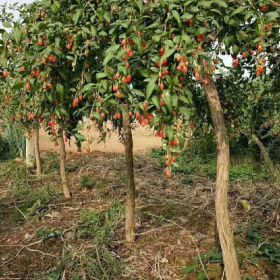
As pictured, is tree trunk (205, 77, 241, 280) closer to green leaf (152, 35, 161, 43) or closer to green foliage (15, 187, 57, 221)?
green leaf (152, 35, 161, 43)

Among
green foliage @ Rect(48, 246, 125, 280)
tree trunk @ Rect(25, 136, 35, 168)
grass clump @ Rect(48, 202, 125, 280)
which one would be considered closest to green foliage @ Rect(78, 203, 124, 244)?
grass clump @ Rect(48, 202, 125, 280)

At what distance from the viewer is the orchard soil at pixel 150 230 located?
510cm

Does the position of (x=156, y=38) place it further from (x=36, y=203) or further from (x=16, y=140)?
(x=16, y=140)

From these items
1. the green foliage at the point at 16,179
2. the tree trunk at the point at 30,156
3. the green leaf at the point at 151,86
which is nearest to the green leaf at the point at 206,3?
the green leaf at the point at 151,86

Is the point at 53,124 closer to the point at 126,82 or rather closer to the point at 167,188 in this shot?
the point at 126,82

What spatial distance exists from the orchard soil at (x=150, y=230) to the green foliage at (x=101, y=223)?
0.09m

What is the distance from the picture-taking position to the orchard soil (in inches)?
201

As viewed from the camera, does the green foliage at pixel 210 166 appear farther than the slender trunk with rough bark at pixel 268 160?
Yes

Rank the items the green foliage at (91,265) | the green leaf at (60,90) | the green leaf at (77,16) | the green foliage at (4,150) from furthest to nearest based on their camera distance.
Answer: the green foliage at (4,150)
the green foliage at (91,265)
the green leaf at (60,90)
the green leaf at (77,16)

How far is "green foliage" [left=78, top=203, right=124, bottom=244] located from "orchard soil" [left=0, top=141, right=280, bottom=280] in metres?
0.09

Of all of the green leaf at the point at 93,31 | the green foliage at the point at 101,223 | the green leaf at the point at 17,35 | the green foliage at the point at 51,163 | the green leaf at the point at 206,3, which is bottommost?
the green foliage at the point at 101,223

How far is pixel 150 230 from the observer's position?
5961mm

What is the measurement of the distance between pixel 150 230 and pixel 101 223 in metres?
0.82

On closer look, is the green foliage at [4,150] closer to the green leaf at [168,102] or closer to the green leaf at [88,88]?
the green leaf at [88,88]
